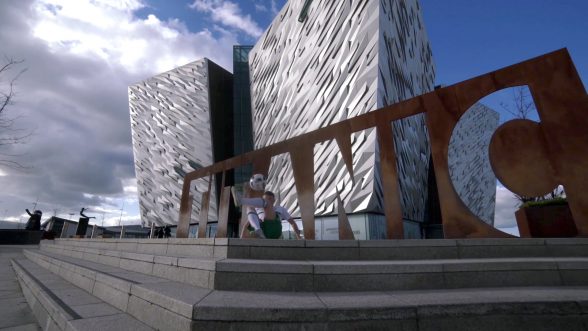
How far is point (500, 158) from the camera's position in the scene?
5480mm

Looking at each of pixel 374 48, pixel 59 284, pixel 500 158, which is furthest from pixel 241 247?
pixel 374 48

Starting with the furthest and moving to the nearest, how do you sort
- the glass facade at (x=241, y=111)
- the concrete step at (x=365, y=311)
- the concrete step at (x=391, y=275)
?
the glass facade at (x=241, y=111) < the concrete step at (x=391, y=275) < the concrete step at (x=365, y=311)

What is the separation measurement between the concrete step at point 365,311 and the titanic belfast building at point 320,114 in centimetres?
713

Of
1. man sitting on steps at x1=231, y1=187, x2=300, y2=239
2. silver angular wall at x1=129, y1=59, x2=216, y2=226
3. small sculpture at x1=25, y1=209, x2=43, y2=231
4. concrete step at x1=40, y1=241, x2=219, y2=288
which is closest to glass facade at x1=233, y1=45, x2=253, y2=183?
silver angular wall at x1=129, y1=59, x2=216, y2=226

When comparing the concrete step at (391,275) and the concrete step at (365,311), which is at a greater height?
the concrete step at (391,275)

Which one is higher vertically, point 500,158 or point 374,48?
point 374,48

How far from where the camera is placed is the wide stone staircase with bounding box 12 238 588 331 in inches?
92.0

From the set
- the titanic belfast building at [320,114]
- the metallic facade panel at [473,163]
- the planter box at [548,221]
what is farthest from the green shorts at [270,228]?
the metallic facade panel at [473,163]

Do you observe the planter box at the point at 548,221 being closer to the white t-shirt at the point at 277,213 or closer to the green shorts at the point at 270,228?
the white t-shirt at the point at 277,213

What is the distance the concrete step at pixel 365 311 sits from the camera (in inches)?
90.1

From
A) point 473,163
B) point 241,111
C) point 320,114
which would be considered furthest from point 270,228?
point 473,163

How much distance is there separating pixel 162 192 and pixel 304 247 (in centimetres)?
3802

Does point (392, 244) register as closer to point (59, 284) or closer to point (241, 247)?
point (241, 247)

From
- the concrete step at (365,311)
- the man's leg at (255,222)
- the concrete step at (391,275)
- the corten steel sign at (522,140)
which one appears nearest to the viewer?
the concrete step at (365,311)
